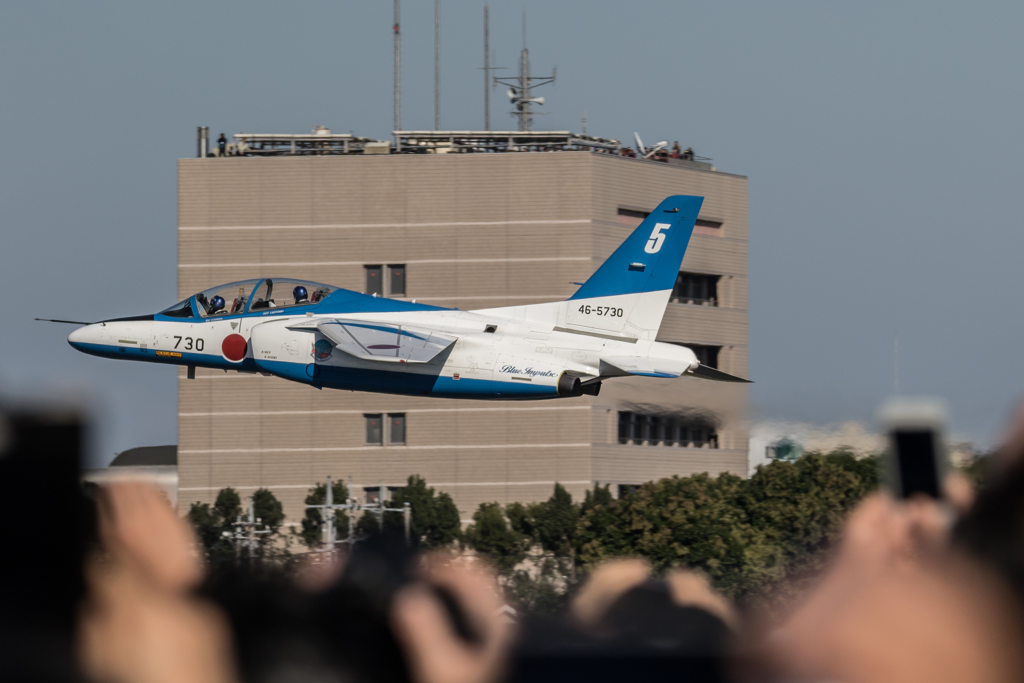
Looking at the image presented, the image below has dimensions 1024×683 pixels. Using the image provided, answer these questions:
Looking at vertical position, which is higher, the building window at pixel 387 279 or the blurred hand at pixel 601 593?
the building window at pixel 387 279

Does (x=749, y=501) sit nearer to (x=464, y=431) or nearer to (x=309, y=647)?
(x=464, y=431)

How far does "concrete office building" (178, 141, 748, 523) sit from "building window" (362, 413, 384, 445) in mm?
107

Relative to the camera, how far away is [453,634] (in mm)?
3912

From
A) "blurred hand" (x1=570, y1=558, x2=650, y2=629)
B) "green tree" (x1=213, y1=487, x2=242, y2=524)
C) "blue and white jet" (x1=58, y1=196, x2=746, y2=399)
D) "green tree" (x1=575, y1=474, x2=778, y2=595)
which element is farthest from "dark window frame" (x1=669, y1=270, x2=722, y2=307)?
"blurred hand" (x1=570, y1=558, x2=650, y2=629)

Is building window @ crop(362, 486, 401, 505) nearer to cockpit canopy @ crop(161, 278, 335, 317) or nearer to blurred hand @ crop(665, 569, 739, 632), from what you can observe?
cockpit canopy @ crop(161, 278, 335, 317)

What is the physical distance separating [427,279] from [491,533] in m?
20.8

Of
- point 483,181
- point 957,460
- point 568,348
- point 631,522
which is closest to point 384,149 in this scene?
point 483,181

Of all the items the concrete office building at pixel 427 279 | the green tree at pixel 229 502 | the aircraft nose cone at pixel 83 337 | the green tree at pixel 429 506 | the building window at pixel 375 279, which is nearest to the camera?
the aircraft nose cone at pixel 83 337

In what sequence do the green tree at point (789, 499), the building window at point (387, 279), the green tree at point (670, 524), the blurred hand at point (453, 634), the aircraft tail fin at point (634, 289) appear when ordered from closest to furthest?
the blurred hand at point (453, 634)
the aircraft tail fin at point (634, 289)
the green tree at point (789, 499)
the green tree at point (670, 524)
the building window at point (387, 279)

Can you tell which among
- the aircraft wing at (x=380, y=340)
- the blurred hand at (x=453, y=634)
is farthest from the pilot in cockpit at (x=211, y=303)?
the blurred hand at (x=453, y=634)

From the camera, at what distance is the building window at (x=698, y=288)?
92.1m

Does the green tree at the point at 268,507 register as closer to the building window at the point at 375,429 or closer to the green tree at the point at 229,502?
the green tree at the point at 229,502

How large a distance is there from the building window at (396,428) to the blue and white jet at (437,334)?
55.2 metres

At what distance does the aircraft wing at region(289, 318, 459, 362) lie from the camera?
3247 cm
